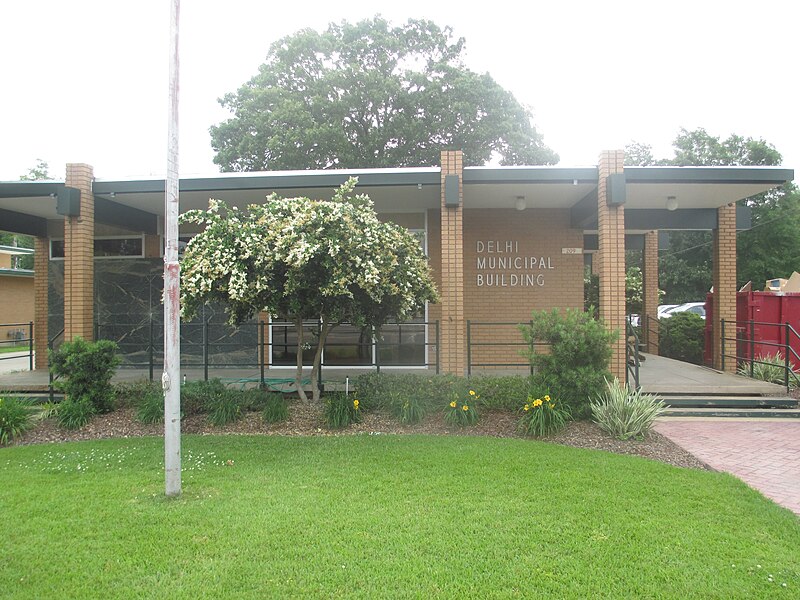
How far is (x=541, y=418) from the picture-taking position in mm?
6426

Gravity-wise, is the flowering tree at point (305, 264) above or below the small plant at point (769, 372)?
above

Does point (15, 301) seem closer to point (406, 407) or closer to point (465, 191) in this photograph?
point (465, 191)

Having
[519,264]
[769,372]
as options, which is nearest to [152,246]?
[519,264]

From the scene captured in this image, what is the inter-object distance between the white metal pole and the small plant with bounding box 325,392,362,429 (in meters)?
2.53

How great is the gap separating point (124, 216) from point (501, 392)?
7.87 m

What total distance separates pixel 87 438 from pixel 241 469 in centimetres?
275

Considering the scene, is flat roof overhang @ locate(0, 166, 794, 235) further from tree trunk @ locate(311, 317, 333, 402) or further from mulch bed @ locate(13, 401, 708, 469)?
mulch bed @ locate(13, 401, 708, 469)

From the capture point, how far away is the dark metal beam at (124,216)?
988cm

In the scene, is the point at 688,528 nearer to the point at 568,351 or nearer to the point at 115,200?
the point at 568,351

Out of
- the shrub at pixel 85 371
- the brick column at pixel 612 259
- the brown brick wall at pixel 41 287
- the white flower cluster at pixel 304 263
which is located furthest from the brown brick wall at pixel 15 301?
the brick column at pixel 612 259

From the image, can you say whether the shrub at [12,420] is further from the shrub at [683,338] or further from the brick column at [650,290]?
the brick column at [650,290]

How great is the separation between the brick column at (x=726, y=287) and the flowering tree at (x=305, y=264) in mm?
6541

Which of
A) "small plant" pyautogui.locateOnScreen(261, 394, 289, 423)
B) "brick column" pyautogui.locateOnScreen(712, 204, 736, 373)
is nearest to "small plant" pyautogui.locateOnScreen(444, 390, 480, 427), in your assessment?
"small plant" pyautogui.locateOnScreen(261, 394, 289, 423)

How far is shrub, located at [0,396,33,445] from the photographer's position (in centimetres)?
658
